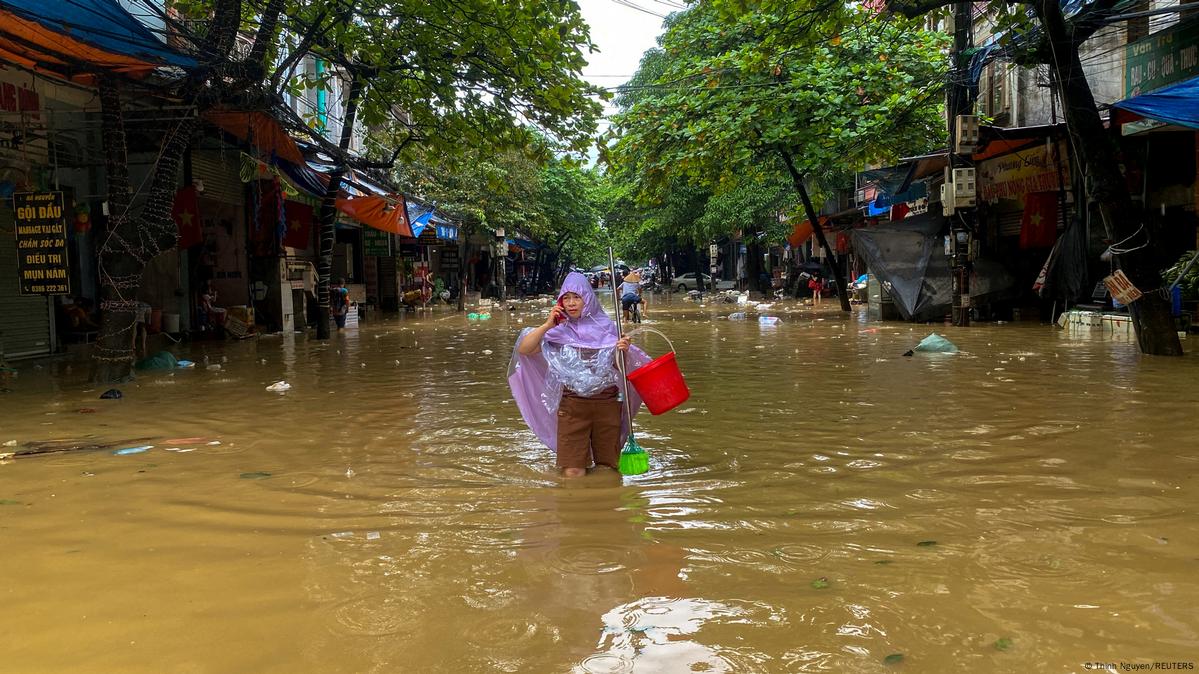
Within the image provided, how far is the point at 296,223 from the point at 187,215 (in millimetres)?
4896

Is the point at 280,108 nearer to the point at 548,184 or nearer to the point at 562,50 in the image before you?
the point at 562,50

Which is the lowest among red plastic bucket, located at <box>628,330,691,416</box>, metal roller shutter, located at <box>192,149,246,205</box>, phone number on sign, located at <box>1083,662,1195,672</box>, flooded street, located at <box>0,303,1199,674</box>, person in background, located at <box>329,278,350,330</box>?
phone number on sign, located at <box>1083,662,1195,672</box>

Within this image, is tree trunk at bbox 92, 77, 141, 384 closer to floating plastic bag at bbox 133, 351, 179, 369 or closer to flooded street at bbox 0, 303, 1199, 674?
floating plastic bag at bbox 133, 351, 179, 369

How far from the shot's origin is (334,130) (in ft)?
92.5

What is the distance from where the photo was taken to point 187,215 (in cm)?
1388

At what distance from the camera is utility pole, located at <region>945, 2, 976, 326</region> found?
1484 cm

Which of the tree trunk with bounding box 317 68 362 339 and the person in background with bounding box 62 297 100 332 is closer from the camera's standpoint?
the person in background with bounding box 62 297 100 332

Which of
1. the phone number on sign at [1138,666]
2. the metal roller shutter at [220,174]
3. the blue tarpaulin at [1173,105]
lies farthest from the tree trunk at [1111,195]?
the metal roller shutter at [220,174]

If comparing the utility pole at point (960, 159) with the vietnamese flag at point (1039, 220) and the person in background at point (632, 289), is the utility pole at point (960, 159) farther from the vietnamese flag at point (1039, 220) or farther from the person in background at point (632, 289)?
the person in background at point (632, 289)

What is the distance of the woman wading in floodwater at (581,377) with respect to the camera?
5227 millimetres

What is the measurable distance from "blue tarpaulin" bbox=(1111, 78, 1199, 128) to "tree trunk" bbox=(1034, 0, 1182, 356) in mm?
457

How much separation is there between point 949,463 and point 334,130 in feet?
87.3

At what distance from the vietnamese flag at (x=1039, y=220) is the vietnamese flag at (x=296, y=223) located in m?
15.2

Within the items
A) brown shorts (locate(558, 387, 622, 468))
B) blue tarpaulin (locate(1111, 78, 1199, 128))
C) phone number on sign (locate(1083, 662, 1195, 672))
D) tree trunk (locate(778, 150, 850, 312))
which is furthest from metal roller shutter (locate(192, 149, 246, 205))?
phone number on sign (locate(1083, 662, 1195, 672))
